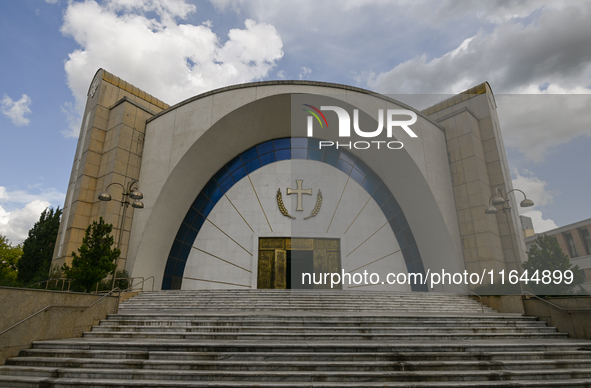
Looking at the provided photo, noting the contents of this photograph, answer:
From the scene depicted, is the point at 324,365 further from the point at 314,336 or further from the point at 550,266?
the point at 550,266

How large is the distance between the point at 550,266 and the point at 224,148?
16287 mm

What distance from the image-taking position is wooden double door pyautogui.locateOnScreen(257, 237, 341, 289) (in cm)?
1775

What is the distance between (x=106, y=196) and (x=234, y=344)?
834cm

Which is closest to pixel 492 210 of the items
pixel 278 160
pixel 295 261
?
pixel 295 261

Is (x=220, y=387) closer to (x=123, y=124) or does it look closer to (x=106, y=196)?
(x=106, y=196)

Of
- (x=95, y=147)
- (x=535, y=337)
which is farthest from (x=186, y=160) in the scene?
(x=535, y=337)

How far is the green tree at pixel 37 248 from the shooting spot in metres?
20.6

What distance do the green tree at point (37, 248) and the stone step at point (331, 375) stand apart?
1900 centimetres

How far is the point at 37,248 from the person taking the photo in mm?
21203

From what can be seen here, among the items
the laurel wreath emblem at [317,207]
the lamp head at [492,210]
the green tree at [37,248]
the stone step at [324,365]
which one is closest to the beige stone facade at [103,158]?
the green tree at [37,248]

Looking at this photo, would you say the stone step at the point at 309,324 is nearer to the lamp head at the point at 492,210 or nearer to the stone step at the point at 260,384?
the stone step at the point at 260,384

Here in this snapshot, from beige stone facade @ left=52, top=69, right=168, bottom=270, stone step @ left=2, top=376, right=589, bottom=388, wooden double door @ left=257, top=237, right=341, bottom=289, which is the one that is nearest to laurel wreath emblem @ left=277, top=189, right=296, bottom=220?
wooden double door @ left=257, top=237, right=341, bottom=289

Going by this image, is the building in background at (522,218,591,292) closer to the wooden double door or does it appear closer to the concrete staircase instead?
the wooden double door

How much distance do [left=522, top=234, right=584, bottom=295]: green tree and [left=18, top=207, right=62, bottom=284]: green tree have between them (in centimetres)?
2475
